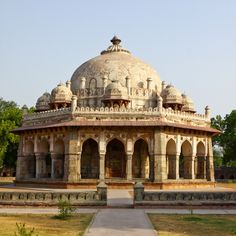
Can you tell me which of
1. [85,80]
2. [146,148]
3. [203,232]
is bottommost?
[203,232]

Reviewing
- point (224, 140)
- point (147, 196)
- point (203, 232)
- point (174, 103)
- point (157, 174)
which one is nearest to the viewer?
point (203, 232)

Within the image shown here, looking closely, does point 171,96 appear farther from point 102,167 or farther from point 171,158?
point 102,167

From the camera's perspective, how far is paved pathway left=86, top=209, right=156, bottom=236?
10.1 m

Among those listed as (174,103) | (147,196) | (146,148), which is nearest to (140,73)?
(174,103)

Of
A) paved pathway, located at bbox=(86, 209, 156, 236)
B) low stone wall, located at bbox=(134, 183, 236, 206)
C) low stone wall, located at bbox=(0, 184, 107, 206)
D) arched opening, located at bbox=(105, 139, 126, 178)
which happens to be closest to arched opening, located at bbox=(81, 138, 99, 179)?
arched opening, located at bbox=(105, 139, 126, 178)

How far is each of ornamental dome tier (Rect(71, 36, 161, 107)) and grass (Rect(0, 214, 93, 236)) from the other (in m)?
18.7

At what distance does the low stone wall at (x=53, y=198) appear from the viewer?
16.4 m

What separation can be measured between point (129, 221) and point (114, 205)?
14.9ft

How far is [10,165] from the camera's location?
158ft

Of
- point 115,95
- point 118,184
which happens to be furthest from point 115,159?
point 115,95

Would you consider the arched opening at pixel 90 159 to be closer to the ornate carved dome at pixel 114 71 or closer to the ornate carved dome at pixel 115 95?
the ornate carved dome at pixel 115 95

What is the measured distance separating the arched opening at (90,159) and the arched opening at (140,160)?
274 centimetres

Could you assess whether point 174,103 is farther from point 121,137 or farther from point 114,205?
point 114,205

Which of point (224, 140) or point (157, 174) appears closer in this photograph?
point (157, 174)
